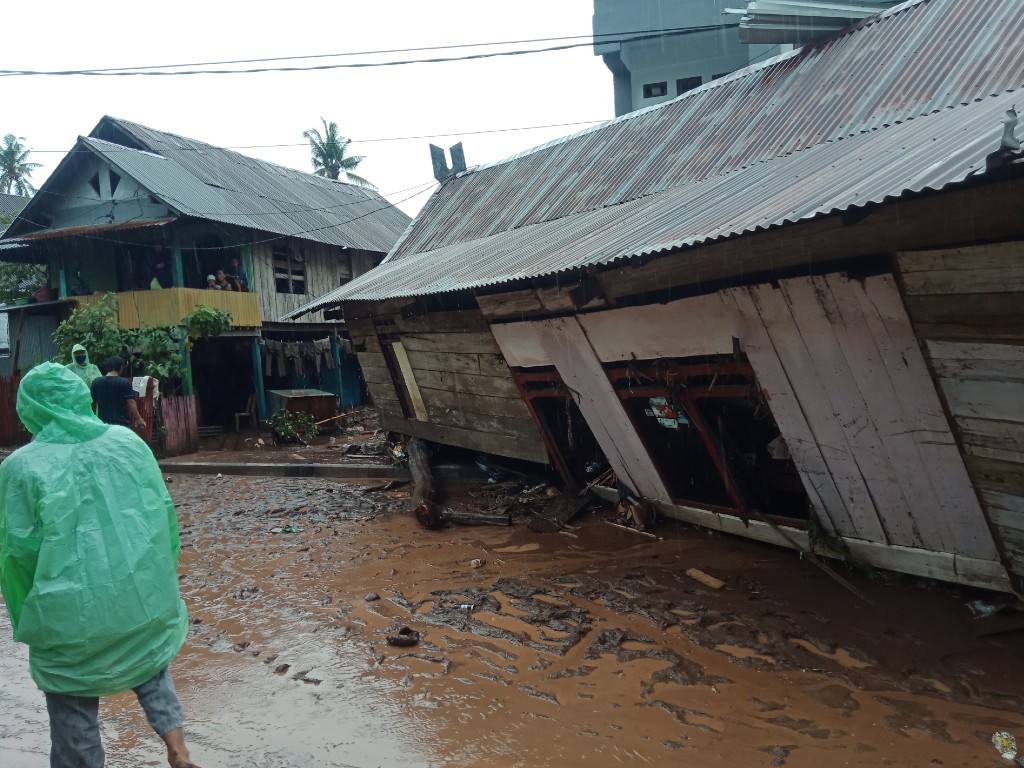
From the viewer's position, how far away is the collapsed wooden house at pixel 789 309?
4051 millimetres

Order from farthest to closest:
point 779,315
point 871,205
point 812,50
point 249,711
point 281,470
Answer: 1. point 281,470
2. point 812,50
3. point 779,315
4. point 249,711
5. point 871,205

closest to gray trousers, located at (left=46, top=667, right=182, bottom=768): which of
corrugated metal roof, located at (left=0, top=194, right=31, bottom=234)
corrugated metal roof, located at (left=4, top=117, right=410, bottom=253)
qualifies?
corrugated metal roof, located at (left=4, top=117, right=410, bottom=253)

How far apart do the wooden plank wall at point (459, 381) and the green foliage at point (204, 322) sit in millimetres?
6961

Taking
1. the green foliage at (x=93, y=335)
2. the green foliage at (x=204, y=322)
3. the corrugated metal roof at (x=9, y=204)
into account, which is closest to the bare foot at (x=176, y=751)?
the green foliage at (x=204, y=322)

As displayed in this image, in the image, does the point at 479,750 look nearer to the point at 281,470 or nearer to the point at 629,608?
the point at 629,608

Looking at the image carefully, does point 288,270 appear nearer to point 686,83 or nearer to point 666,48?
point 666,48

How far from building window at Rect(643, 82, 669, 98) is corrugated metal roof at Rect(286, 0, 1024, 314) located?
11640mm

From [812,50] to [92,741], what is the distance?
33.4ft

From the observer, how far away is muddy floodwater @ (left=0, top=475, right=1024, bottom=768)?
3650 millimetres

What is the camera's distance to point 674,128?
9898mm

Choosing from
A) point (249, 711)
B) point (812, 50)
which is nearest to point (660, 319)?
point (249, 711)

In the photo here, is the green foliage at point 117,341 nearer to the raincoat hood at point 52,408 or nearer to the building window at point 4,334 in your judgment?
the building window at point 4,334

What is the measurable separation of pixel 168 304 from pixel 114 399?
9.27 meters

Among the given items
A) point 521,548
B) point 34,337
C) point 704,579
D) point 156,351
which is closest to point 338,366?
point 156,351
